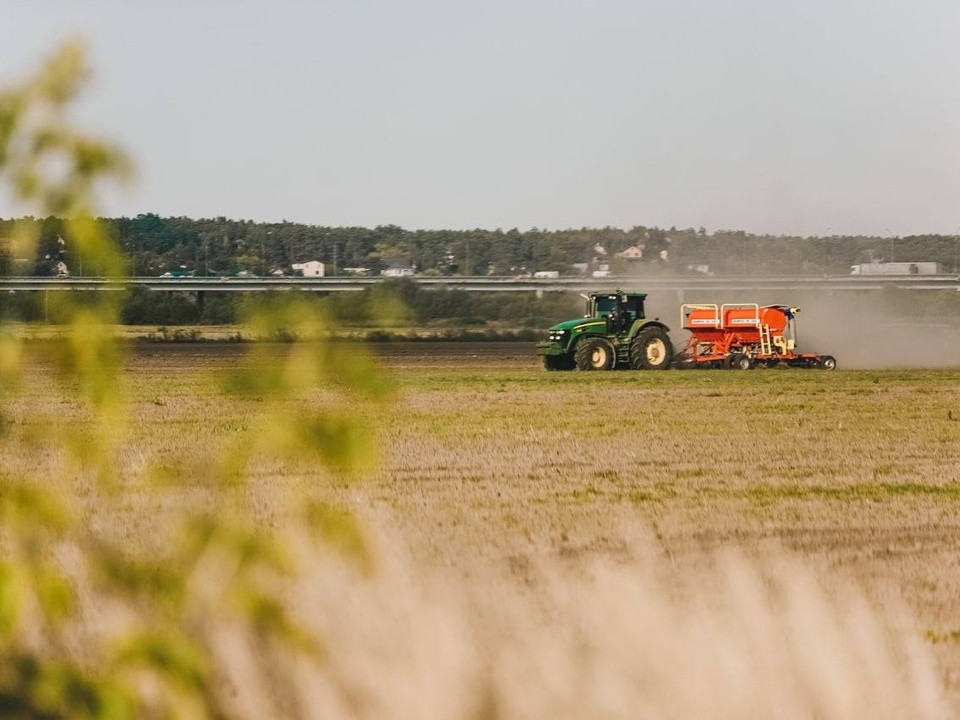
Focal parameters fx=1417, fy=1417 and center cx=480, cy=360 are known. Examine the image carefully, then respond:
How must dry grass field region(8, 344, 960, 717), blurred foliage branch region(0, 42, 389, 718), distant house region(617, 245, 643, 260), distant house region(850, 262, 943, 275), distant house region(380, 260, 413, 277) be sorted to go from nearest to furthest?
blurred foliage branch region(0, 42, 389, 718) < dry grass field region(8, 344, 960, 717) < distant house region(380, 260, 413, 277) < distant house region(850, 262, 943, 275) < distant house region(617, 245, 643, 260)

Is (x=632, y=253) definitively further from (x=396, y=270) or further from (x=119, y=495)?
(x=119, y=495)

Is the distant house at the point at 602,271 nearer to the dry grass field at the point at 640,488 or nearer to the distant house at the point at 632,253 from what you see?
the distant house at the point at 632,253

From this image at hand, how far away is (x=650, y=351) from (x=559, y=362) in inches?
106

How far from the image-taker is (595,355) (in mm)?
40406

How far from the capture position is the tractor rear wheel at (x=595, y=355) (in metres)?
40.3

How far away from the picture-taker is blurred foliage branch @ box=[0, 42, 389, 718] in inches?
112

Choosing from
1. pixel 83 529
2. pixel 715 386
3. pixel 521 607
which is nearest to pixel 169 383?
pixel 715 386

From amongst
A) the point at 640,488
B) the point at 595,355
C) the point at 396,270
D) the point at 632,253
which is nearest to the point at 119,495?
the point at 396,270

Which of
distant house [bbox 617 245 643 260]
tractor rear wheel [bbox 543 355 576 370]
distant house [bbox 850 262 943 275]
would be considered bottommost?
tractor rear wheel [bbox 543 355 576 370]

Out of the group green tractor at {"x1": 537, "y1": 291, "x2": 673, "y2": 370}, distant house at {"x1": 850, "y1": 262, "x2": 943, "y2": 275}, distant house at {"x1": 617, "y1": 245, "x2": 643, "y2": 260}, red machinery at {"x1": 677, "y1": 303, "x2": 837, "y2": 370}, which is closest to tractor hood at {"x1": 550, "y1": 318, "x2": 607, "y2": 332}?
green tractor at {"x1": 537, "y1": 291, "x2": 673, "y2": 370}

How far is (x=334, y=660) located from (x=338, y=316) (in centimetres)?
120

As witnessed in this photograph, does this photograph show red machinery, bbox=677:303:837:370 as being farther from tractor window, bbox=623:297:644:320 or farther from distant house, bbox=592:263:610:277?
distant house, bbox=592:263:610:277

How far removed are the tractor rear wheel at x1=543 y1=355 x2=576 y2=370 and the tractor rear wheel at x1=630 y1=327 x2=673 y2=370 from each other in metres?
1.85

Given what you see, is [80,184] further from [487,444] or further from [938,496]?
[487,444]
